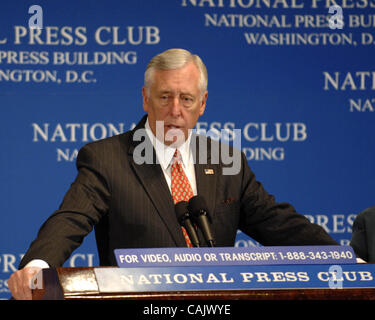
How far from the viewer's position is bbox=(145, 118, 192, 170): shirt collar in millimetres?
2734

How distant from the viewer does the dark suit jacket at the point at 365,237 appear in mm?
3094

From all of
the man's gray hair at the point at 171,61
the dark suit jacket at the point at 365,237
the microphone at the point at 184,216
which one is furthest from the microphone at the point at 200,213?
the dark suit jacket at the point at 365,237

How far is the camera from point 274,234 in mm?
2652

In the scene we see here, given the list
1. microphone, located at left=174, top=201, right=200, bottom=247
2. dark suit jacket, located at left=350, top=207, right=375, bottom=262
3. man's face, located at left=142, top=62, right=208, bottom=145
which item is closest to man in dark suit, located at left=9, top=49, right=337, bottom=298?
man's face, located at left=142, top=62, right=208, bottom=145

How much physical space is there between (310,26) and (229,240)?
1813 mm

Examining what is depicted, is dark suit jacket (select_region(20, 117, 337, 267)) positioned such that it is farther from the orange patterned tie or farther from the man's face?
the man's face

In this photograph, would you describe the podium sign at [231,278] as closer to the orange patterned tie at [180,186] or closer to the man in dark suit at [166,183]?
the man in dark suit at [166,183]

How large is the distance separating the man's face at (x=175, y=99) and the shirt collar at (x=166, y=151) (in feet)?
0.11
